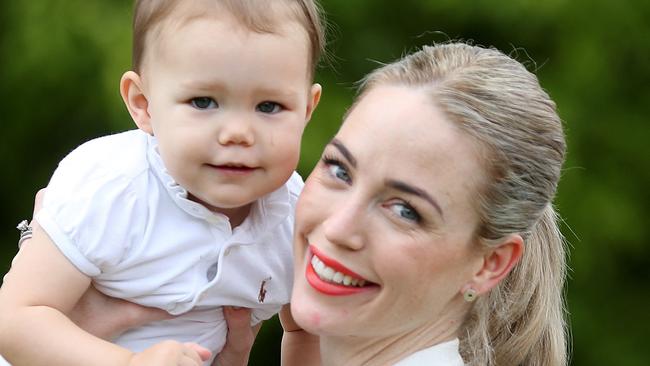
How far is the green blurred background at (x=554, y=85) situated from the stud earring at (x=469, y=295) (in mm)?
2865

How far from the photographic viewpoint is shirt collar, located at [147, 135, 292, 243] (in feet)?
11.1

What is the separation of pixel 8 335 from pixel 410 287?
961 millimetres

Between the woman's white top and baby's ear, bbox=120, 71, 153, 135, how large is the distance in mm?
875

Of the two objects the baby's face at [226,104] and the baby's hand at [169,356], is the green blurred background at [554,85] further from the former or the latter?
the baby's hand at [169,356]


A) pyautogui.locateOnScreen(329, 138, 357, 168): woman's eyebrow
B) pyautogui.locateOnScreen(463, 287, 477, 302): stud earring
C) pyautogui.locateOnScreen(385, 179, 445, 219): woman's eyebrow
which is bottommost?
pyautogui.locateOnScreen(463, 287, 477, 302): stud earring

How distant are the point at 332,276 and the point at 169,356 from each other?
465 millimetres

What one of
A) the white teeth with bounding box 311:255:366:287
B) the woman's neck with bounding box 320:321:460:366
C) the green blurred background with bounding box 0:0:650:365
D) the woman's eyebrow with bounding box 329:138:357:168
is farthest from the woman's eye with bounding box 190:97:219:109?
the green blurred background with bounding box 0:0:650:365

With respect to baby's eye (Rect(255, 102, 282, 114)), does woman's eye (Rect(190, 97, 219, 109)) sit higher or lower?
higher

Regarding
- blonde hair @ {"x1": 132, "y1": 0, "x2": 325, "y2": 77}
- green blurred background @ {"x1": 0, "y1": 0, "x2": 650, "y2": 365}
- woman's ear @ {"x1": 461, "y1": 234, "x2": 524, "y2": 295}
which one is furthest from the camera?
green blurred background @ {"x1": 0, "y1": 0, "x2": 650, "y2": 365}

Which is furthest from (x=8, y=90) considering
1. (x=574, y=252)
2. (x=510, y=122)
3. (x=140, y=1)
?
(x=510, y=122)

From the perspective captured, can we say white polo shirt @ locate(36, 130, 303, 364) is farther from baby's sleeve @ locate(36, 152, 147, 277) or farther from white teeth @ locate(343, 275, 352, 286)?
white teeth @ locate(343, 275, 352, 286)

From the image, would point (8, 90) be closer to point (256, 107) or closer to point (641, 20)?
point (641, 20)

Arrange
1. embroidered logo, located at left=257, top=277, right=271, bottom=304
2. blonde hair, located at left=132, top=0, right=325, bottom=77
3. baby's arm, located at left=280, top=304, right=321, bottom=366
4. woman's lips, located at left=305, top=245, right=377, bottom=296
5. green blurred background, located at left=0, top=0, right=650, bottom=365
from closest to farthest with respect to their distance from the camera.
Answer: blonde hair, located at left=132, top=0, right=325, bottom=77
woman's lips, located at left=305, top=245, right=377, bottom=296
embroidered logo, located at left=257, top=277, right=271, bottom=304
baby's arm, located at left=280, top=304, right=321, bottom=366
green blurred background, located at left=0, top=0, right=650, bottom=365

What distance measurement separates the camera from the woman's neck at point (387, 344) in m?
3.56
